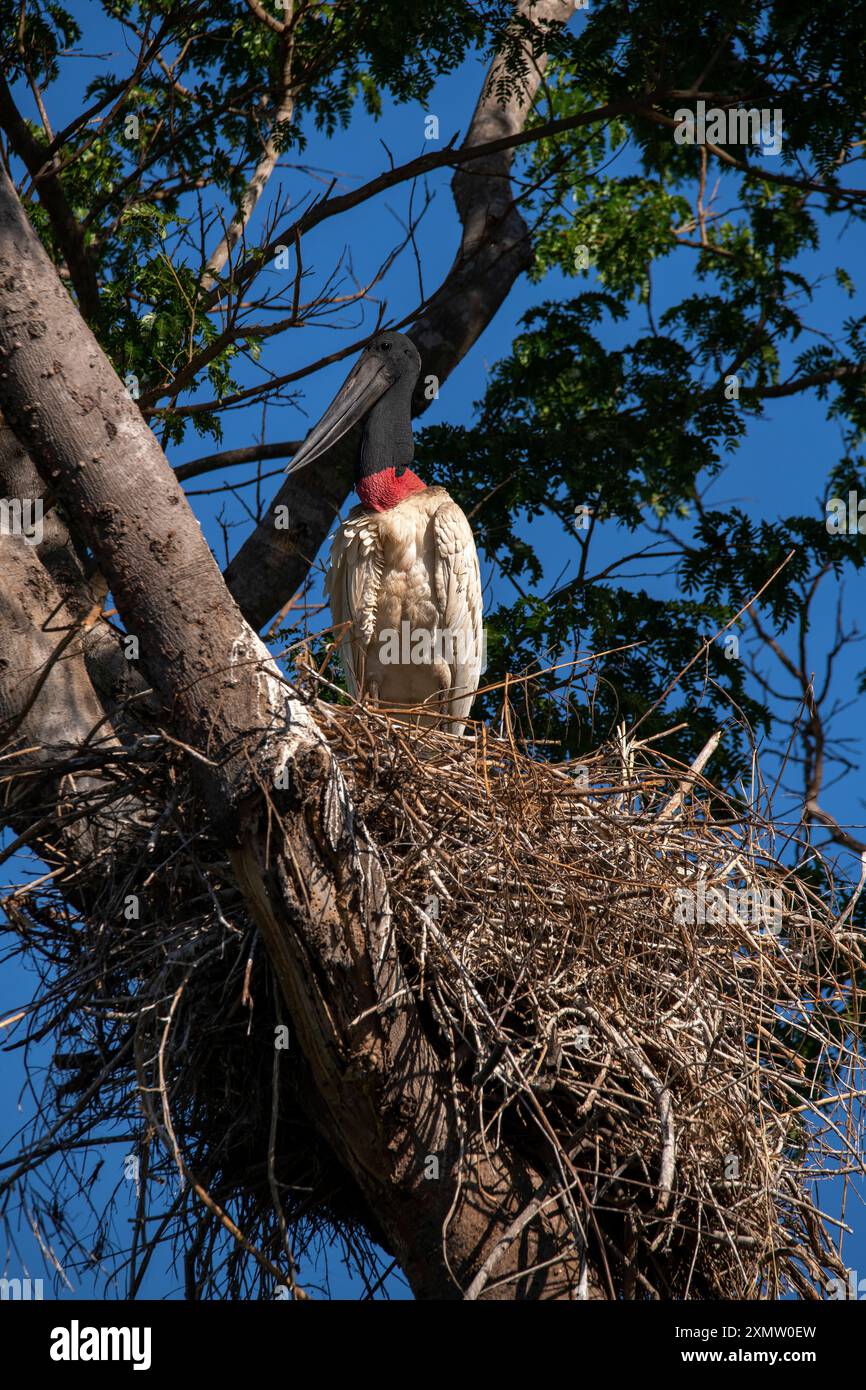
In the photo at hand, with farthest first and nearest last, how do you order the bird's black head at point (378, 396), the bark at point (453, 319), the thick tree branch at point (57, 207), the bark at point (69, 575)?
the bark at point (453, 319), the bird's black head at point (378, 396), the thick tree branch at point (57, 207), the bark at point (69, 575)

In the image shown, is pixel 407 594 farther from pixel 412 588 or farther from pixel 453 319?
pixel 453 319

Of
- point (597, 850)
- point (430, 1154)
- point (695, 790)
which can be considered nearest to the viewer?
point (430, 1154)

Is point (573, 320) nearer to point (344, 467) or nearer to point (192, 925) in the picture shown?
point (344, 467)

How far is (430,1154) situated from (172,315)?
386cm

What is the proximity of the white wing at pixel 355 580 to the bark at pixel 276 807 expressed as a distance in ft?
6.32

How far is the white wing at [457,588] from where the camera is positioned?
559cm

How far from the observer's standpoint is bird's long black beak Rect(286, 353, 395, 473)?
6.31m

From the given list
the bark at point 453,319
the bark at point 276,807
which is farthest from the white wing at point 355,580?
the bark at point 276,807

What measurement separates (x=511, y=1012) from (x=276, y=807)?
0.95 meters

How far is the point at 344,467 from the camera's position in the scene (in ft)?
23.2

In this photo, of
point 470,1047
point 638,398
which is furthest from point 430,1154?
point 638,398

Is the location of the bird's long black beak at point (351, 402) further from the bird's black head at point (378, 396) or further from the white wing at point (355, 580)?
the white wing at point (355, 580)

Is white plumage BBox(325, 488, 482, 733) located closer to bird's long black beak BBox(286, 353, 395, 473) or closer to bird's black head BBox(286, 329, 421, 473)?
bird's black head BBox(286, 329, 421, 473)

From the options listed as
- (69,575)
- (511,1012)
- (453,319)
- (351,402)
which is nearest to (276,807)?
(511,1012)
